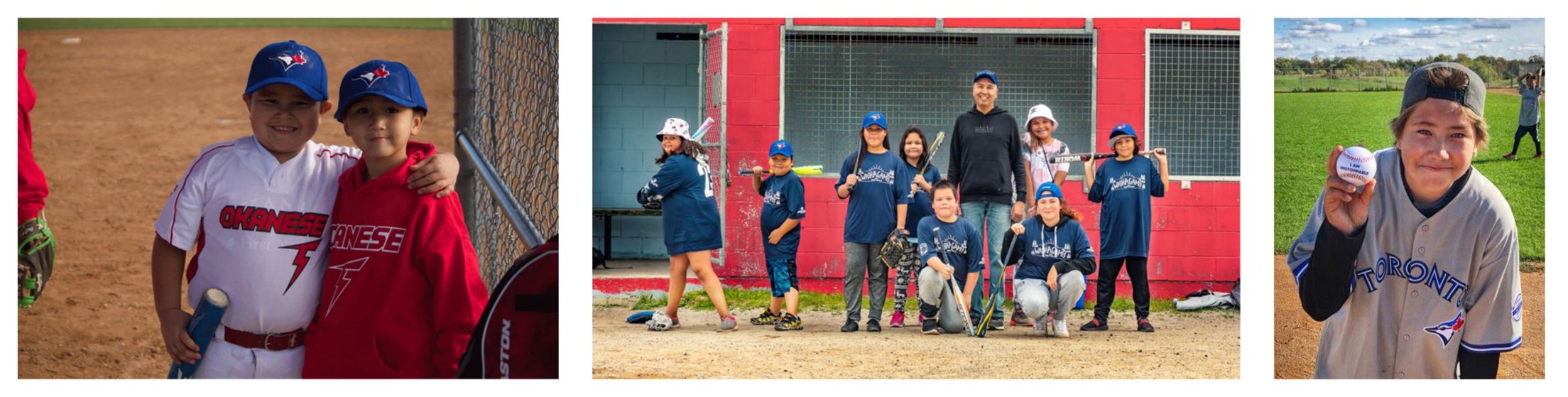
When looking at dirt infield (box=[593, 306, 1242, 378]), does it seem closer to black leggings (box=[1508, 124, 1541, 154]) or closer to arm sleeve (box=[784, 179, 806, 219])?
arm sleeve (box=[784, 179, 806, 219])

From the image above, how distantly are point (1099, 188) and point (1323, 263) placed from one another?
6.96 ft

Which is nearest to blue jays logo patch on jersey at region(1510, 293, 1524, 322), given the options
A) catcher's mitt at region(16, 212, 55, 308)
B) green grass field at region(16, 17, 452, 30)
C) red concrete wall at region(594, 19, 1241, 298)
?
red concrete wall at region(594, 19, 1241, 298)

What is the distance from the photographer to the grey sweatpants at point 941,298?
5.95 meters

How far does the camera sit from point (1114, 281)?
615 cm

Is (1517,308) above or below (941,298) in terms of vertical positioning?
above

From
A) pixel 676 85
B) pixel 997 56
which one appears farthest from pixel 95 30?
pixel 997 56

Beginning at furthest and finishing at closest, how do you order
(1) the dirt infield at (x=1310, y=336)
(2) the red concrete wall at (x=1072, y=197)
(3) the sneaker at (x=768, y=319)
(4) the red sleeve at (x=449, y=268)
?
(2) the red concrete wall at (x=1072, y=197) < (3) the sneaker at (x=768, y=319) < (1) the dirt infield at (x=1310, y=336) < (4) the red sleeve at (x=449, y=268)

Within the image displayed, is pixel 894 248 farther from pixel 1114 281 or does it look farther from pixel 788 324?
pixel 1114 281

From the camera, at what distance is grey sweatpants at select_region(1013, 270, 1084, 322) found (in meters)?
5.92

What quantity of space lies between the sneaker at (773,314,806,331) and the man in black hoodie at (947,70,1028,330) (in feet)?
2.41

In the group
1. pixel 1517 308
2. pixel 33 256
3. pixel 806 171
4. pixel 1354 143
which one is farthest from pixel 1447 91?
pixel 33 256

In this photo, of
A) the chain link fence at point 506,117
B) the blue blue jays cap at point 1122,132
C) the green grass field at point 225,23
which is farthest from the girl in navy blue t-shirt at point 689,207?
the green grass field at point 225,23

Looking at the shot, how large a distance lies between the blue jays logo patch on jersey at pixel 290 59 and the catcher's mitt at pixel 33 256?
1031mm

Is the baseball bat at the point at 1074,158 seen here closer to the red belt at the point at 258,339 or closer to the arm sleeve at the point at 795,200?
the arm sleeve at the point at 795,200
